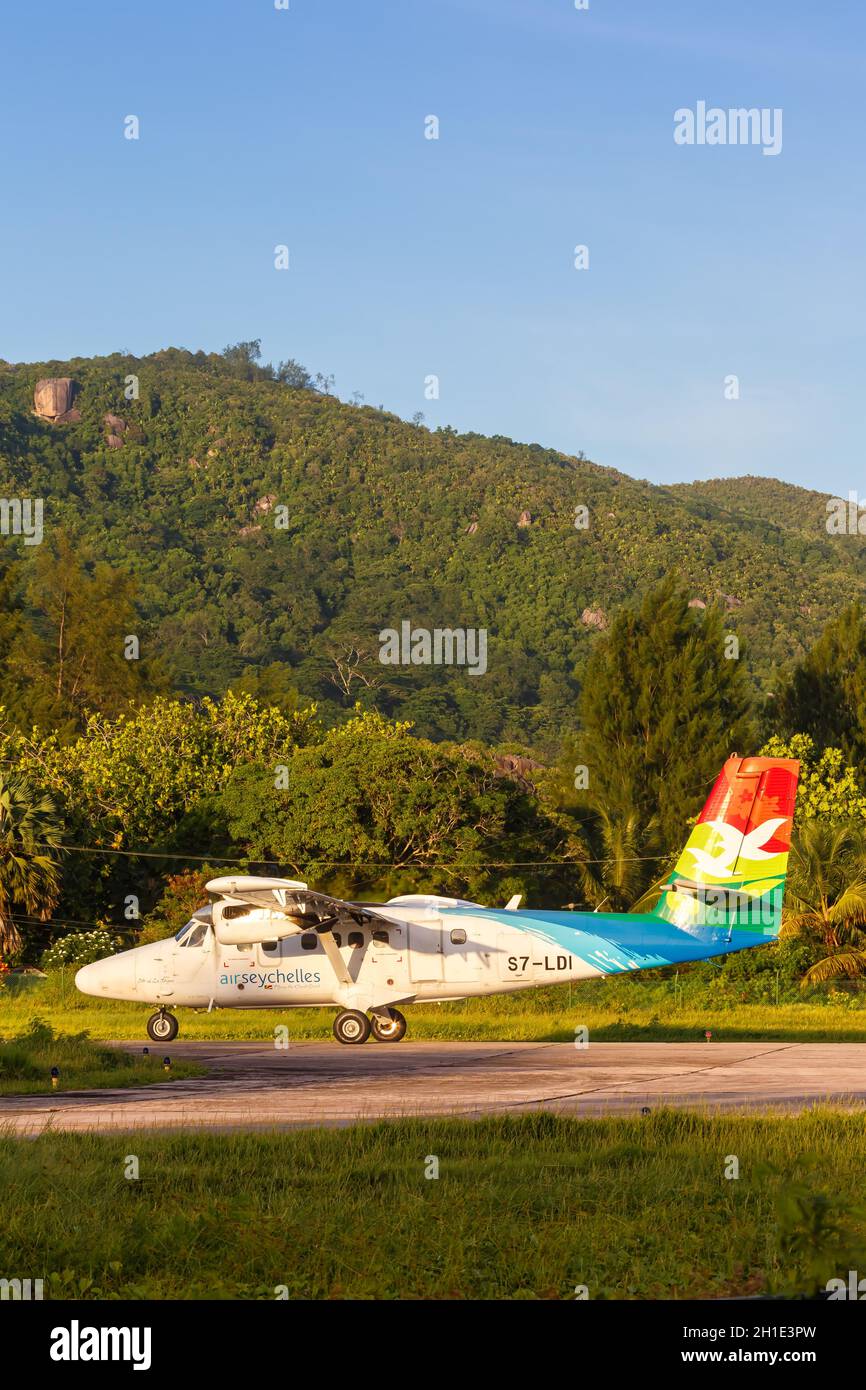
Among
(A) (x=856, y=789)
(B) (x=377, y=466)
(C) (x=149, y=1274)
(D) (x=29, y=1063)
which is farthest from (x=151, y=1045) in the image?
(B) (x=377, y=466)

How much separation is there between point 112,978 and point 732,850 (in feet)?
42.3

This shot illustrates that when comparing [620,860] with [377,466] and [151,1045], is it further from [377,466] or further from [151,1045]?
[377,466]

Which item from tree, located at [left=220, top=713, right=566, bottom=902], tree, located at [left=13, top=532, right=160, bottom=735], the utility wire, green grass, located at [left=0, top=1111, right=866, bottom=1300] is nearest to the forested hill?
tree, located at [left=13, top=532, right=160, bottom=735]

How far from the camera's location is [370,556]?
15588 cm

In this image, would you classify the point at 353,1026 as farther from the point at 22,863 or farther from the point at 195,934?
the point at 22,863

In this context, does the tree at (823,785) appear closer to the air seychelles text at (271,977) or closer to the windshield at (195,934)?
the air seychelles text at (271,977)

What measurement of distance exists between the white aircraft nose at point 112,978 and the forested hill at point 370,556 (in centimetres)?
6324

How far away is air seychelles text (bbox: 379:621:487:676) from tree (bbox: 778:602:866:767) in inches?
1805

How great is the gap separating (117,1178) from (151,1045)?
16.7 m

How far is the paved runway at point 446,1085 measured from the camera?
17.6 metres

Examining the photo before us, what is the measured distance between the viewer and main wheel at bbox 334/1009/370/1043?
92.7 feet

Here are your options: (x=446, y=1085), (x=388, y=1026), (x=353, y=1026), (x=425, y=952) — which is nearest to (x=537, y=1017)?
(x=388, y=1026)

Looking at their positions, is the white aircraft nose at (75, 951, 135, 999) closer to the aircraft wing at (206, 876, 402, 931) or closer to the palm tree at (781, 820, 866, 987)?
the aircraft wing at (206, 876, 402, 931)

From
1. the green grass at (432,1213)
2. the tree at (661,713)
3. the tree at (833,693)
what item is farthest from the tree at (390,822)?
the green grass at (432,1213)
